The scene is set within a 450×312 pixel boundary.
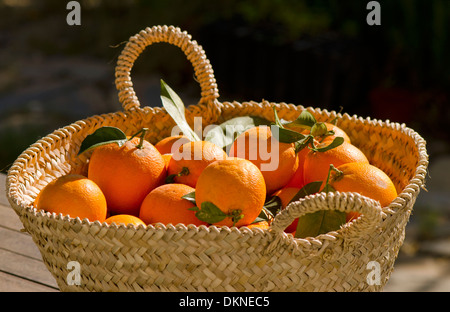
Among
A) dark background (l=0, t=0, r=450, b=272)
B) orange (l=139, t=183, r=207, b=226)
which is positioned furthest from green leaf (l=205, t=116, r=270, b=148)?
dark background (l=0, t=0, r=450, b=272)

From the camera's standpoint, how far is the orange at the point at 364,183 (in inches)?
42.0

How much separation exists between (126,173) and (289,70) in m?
2.33

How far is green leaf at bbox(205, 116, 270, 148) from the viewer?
1.37 metres

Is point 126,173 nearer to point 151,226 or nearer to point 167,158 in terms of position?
point 167,158

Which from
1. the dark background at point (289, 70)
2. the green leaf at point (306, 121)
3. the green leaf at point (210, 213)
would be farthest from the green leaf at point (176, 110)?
the dark background at point (289, 70)

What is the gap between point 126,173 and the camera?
3.82 ft

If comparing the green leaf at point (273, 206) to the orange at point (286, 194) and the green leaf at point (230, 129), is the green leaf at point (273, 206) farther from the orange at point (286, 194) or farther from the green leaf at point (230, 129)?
the green leaf at point (230, 129)

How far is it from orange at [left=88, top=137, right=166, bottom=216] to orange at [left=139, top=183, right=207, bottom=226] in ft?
0.21

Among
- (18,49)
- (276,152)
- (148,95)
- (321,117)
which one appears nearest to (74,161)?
(276,152)

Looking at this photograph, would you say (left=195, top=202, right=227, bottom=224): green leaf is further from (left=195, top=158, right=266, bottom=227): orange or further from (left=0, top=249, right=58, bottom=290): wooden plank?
(left=0, top=249, right=58, bottom=290): wooden plank

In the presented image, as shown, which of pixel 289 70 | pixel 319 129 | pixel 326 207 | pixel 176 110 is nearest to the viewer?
pixel 326 207

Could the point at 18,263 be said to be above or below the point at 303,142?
below

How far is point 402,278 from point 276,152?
1.30 metres

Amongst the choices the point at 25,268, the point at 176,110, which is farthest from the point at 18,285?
the point at 176,110
